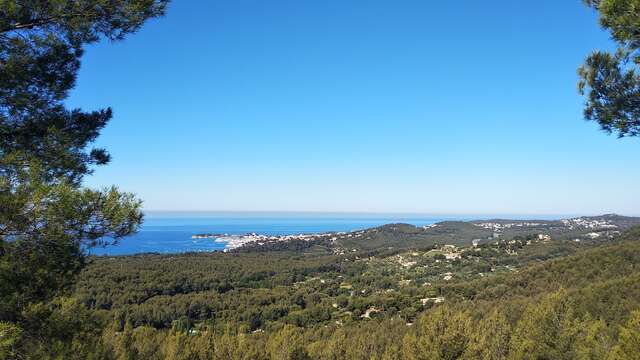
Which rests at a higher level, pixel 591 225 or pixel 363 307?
pixel 591 225

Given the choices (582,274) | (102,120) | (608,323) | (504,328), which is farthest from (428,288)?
(102,120)

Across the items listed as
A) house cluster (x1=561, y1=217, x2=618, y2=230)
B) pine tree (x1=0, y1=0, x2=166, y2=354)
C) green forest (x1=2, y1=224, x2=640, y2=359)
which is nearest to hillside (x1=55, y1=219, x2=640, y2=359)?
green forest (x1=2, y1=224, x2=640, y2=359)

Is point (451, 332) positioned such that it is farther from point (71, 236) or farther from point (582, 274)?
point (582, 274)

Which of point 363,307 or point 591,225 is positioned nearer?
point 363,307

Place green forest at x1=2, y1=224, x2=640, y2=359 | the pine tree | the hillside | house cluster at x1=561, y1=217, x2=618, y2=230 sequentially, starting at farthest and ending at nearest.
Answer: house cluster at x1=561, y1=217, x2=618, y2=230
the hillside
green forest at x1=2, y1=224, x2=640, y2=359
the pine tree

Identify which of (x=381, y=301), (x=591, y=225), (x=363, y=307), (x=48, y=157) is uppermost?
(x=48, y=157)

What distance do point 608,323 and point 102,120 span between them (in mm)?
28959

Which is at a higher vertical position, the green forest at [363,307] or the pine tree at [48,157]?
the pine tree at [48,157]

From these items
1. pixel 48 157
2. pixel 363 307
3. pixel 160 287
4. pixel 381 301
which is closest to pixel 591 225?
pixel 381 301

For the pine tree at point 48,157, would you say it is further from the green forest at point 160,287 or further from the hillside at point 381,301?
the hillside at point 381,301

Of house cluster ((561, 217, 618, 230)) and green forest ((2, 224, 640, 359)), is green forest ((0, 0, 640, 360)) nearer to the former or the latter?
green forest ((2, 224, 640, 359))

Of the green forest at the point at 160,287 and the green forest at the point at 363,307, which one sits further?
the green forest at the point at 363,307

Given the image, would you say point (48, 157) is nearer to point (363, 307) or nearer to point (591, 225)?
point (363, 307)

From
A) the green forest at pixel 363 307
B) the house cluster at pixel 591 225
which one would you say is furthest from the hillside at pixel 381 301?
the house cluster at pixel 591 225
